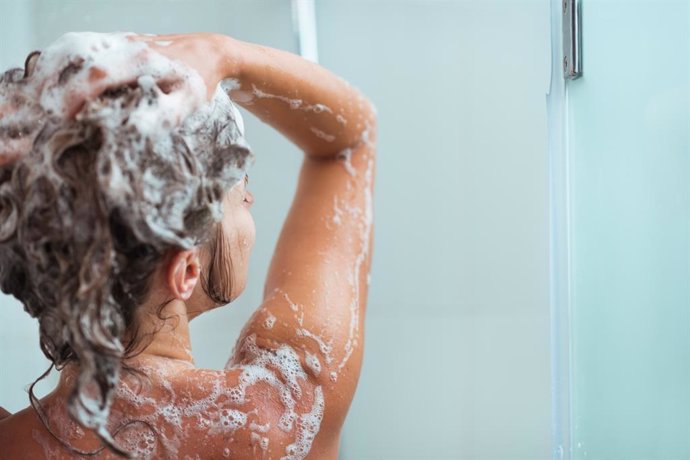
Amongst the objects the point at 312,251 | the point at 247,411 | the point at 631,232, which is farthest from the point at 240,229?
the point at 631,232

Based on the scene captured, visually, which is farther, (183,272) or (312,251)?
(312,251)

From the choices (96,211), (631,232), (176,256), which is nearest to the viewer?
(96,211)

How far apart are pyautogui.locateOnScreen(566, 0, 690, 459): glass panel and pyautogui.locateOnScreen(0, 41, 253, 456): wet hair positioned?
72 centimetres

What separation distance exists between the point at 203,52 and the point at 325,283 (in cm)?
36

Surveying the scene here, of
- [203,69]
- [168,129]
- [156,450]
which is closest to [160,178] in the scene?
[168,129]

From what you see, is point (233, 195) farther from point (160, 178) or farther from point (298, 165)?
point (298, 165)

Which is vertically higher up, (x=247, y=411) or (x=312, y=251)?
(x=312, y=251)

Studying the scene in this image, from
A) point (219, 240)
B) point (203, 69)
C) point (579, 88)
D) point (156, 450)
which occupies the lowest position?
point (156, 450)

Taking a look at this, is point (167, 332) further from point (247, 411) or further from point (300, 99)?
point (300, 99)

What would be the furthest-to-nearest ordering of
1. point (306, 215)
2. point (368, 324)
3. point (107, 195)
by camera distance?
point (368, 324), point (306, 215), point (107, 195)

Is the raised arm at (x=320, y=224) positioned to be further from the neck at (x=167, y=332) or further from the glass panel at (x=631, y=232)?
the glass panel at (x=631, y=232)

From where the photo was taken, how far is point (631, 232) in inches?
51.5

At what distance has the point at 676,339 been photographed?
121 cm

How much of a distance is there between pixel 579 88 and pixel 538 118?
23cm
